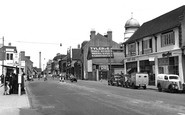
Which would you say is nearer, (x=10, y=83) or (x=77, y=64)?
(x=10, y=83)

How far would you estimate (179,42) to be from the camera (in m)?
A: 32.8

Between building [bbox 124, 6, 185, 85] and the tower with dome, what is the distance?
32.7ft

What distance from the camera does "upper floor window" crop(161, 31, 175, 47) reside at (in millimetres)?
34672

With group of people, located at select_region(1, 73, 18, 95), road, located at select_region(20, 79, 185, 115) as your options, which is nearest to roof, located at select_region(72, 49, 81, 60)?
group of people, located at select_region(1, 73, 18, 95)

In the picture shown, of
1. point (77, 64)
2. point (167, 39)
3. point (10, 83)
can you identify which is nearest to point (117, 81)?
point (167, 39)

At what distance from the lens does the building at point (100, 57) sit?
66062 millimetres

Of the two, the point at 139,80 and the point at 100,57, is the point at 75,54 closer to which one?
the point at 100,57

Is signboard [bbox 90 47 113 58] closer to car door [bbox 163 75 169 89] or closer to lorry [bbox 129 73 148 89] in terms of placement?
lorry [bbox 129 73 148 89]

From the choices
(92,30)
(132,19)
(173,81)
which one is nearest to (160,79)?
(173,81)

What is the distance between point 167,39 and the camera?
3591 centimetres

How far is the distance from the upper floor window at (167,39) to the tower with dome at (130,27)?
69.1ft

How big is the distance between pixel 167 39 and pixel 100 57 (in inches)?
Result: 1425

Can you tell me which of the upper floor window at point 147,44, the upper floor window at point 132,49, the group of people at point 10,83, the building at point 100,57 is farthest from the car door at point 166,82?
the building at point 100,57

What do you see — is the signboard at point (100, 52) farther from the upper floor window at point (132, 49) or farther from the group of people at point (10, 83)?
the group of people at point (10, 83)
